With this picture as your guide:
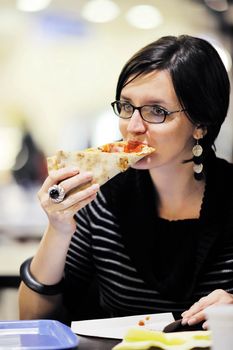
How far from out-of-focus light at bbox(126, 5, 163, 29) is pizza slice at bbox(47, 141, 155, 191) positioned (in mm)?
2758

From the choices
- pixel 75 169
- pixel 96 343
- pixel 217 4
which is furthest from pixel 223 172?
pixel 217 4

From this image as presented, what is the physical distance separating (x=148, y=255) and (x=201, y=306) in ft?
1.26

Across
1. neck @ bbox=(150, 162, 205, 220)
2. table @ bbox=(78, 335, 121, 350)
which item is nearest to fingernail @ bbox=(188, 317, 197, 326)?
table @ bbox=(78, 335, 121, 350)

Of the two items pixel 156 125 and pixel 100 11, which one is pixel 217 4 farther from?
pixel 156 125

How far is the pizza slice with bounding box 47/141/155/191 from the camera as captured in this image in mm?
1797

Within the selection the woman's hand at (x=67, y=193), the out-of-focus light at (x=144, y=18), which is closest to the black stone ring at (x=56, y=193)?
the woman's hand at (x=67, y=193)

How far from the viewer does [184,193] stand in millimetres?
2141

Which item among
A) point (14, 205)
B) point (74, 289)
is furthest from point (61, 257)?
point (14, 205)

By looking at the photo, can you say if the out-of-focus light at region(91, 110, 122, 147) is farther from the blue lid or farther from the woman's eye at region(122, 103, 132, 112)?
the blue lid

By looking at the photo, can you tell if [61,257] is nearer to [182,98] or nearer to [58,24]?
[182,98]

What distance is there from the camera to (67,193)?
175 centimetres

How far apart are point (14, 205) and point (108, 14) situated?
5.02 feet

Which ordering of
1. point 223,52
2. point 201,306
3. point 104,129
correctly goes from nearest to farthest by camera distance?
point 201,306 → point 223,52 → point 104,129

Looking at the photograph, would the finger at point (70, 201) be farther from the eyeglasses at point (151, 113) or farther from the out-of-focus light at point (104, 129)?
the out-of-focus light at point (104, 129)
